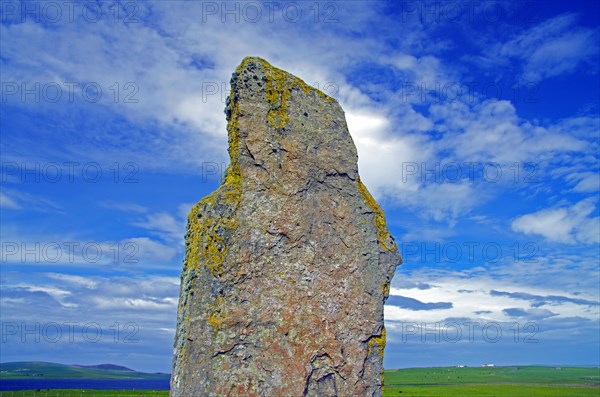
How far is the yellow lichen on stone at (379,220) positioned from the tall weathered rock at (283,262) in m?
0.03

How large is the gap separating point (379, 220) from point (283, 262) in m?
2.26

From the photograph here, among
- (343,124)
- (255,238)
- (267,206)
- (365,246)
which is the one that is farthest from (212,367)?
(343,124)

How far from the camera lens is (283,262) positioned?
367 inches

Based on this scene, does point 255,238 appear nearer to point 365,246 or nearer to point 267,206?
point 267,206

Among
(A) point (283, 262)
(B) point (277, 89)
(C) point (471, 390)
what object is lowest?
(C) point (471, 390)

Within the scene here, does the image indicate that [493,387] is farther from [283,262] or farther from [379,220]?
[283,262]

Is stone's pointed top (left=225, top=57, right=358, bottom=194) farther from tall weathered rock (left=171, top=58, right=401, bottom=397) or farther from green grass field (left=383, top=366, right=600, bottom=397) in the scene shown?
green grass field (left=383, top=366, right=600, bottom=397)

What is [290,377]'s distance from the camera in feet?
29.1

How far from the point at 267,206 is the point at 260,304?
170 centimetres

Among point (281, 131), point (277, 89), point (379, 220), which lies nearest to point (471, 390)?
point (379, 220)

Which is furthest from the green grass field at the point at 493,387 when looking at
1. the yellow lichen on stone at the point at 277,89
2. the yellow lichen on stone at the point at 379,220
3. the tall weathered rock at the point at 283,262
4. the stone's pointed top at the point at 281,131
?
the yellow lichen on stone at the point at 277,89

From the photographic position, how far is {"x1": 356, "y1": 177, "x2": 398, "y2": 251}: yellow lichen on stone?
408 inches

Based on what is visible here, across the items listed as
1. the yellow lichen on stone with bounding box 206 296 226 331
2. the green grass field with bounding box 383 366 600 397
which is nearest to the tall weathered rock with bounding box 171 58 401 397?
the yellow lichen on stone with bounding box 206 296 226 331

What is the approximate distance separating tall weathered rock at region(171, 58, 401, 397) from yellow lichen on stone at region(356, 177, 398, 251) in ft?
0.09
